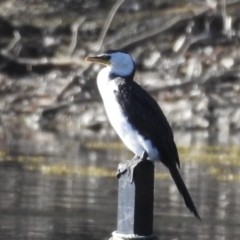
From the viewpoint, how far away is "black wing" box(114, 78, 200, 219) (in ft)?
25.9

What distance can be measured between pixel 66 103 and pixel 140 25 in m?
4.19

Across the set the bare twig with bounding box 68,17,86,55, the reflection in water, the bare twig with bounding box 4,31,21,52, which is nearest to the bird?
the reflection in water

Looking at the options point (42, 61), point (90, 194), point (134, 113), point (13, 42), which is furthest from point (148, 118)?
point (13, 42)

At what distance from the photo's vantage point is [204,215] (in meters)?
10.8

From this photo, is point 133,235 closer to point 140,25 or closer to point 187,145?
point 187,145

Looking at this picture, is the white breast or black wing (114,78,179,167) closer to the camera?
black wing (114,78,179,167)

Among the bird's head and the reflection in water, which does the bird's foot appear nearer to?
the bird's head

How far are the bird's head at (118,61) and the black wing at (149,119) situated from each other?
56 millimetres

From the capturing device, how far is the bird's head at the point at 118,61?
823cm

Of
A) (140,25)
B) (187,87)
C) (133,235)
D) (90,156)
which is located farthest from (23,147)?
(133,235)

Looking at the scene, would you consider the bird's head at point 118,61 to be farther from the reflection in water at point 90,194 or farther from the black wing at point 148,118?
the reflection in water at point 90,194

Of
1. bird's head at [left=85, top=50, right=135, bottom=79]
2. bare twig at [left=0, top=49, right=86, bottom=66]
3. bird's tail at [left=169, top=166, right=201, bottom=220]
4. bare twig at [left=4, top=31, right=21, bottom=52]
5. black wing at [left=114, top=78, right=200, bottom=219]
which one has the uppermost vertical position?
bare twig at [left=4, top=31, right=21, bottom=52]

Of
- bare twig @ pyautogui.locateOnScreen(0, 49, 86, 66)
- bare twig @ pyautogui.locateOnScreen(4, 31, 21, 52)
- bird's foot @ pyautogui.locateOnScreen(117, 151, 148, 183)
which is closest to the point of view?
bird's foot @ pyautogui.locateOnScreen(117, 151, 148, 183)

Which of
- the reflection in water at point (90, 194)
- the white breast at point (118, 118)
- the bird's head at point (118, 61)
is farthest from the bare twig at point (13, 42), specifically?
the bird's head at point (118, 61)
